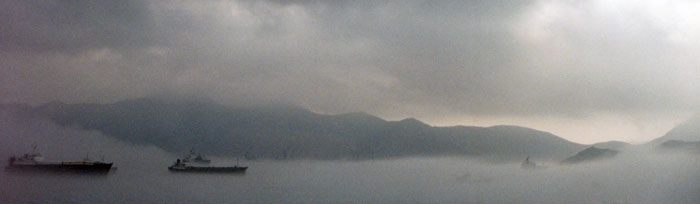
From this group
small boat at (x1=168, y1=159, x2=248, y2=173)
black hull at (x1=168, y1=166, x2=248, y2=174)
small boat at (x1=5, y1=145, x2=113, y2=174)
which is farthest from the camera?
black hull at (x1=168, y1=166, x2=248, y2=174)

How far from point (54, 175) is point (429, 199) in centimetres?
9851

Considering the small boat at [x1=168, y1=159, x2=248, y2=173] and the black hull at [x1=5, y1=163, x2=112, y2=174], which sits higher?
the small boat at [x1=168, y1=159, x2=248, y2=173]

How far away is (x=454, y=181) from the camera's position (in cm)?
15225

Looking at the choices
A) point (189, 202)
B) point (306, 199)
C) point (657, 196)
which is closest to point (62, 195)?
point (189, 202)

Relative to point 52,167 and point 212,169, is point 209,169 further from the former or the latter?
point 52,167

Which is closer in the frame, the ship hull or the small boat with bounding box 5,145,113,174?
the small boat with bounding box 5,145,113,174

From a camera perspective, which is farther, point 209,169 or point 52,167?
point 209,169

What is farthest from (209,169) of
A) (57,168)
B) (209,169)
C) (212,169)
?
(57,168)

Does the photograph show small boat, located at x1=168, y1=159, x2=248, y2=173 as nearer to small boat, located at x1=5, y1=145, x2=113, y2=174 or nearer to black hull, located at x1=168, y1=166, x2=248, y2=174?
black hull, located at x1=168, y1=166, x2=248, y2=174

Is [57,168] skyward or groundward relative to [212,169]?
groundward

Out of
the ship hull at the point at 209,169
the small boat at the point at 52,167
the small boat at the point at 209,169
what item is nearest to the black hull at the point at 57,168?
the small boat at the point at 52,167

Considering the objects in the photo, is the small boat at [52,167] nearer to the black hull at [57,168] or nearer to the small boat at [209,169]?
the black hull at [57,168]

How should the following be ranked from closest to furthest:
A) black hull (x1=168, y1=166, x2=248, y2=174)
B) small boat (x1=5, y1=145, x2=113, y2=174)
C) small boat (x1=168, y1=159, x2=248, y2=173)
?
small boat (x1=5, y1=145, x2=113, y2=174), small boat (x1=168, y1=159, x2=248, y2=173), black hull (x1=168, y1=166, x2=248, y2=174)

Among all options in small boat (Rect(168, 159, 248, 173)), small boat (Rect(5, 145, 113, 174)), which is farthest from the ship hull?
small boat (Rect(5, 145, 113, 174))
